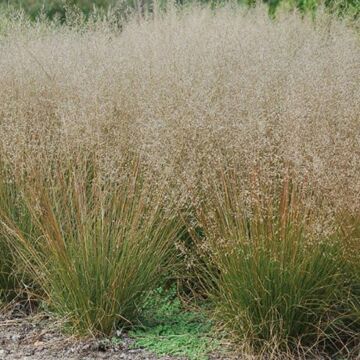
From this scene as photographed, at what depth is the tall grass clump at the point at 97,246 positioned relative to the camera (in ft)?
12.6

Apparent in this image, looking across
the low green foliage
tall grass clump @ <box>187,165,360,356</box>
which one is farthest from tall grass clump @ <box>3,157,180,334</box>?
tall grass clump @ <box>187,165,360,356</box>

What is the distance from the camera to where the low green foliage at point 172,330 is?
12.5 ft

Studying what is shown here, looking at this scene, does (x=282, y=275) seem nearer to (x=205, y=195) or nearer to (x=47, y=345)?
(x=205, y=195)

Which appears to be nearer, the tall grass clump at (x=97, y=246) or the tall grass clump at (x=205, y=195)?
the tall grass clump at (x=205, y=195)

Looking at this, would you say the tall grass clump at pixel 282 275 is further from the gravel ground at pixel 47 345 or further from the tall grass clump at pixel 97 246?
the gravel ground at pixel 47 345

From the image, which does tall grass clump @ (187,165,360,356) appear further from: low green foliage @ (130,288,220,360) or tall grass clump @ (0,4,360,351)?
low green foliage @ (130,288,220,360)

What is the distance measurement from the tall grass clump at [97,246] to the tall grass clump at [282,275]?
34cm

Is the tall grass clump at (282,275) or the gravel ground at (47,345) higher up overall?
the tall grass clump at (282,275)

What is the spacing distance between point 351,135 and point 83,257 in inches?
58.8

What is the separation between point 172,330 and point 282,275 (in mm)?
750

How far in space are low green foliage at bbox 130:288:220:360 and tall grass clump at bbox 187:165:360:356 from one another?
18 cm

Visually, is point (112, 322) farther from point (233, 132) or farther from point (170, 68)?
point (170, 68)

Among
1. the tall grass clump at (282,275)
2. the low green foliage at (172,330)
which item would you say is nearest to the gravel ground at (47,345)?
the low green foliage at (172,330)

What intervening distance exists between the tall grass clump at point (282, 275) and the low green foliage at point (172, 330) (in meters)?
0.18
